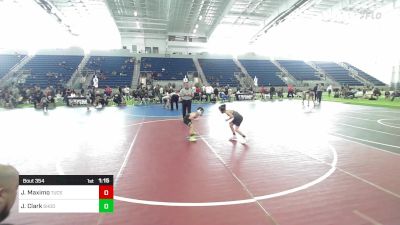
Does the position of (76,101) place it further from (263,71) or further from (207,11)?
(263,71)

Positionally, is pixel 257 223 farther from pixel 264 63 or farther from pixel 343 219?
pixel 264 63

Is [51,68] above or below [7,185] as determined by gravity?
above

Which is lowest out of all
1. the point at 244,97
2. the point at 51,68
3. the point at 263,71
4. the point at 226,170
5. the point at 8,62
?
the point at 226,170

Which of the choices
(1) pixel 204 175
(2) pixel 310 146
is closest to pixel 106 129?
(1) pixel 204 175

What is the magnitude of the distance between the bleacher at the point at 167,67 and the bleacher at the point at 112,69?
243 cm

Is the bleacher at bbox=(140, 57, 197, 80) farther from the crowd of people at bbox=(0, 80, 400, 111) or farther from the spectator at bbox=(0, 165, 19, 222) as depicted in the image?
the spectator at bbox=(0, 165, 19, 222)

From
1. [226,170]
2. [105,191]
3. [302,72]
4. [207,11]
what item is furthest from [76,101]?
[302,72]

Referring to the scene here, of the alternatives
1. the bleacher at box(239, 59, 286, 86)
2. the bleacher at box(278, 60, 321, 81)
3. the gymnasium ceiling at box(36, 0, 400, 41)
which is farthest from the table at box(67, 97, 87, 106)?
the bleacher at box(278, 60, 321, 81)

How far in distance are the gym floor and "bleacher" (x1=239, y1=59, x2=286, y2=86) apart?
106 feet

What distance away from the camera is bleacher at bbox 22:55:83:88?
35344 millimetres

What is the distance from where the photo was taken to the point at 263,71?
46781 millimetres

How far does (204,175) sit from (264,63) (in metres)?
46.3

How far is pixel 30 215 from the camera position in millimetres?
4285
